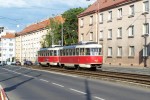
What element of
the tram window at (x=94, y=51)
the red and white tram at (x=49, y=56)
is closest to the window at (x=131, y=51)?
the red and white tram at (x=49, y=56)

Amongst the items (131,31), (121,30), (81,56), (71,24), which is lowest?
(81,56)

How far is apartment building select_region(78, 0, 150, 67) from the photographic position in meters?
48.2

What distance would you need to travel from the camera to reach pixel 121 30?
54.3 m

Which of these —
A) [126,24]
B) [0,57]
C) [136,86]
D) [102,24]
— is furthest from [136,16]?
[0,57]

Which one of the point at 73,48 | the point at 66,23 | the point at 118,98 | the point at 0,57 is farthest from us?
the point at 0,57

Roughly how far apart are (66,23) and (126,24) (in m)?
31.1

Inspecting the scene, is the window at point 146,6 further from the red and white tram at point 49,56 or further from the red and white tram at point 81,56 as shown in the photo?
the red and white tram at point 49,56

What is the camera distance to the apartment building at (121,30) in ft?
158

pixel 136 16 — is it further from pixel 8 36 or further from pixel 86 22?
pixel 8 36

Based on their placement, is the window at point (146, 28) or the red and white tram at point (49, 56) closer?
the window at point (146, 28)

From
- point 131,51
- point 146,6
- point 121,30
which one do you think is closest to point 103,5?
point 121,30

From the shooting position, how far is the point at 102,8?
60719mm

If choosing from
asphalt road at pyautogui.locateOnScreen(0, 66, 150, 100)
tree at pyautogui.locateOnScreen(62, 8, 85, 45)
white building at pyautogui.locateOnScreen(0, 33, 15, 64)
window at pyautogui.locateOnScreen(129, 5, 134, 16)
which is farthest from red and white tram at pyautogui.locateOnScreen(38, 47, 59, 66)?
white building at pyautogui.locateOnScreen(0, 33, 15, 64)

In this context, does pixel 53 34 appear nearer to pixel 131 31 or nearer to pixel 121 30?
pixel 121 30
